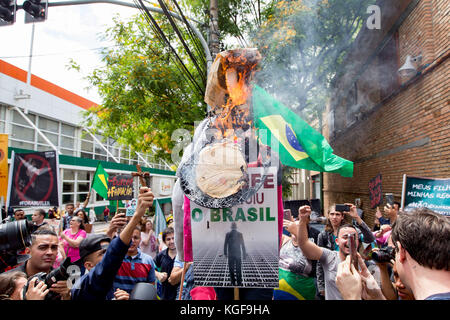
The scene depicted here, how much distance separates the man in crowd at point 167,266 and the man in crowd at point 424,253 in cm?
282

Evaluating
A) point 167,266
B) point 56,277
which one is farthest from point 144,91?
point 56,277

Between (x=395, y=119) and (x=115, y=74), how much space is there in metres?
8.18

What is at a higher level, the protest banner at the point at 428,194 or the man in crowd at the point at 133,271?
the protest banner at the point at 428,194

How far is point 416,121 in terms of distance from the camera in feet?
22.8

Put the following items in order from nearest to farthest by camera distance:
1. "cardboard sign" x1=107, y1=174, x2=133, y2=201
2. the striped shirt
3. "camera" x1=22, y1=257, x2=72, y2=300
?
"camera" x1=22, y1=257, x2=72, y2=300, the striped shirt, "cardboard sign" x1=107, y1=174, x2=133, y2=201

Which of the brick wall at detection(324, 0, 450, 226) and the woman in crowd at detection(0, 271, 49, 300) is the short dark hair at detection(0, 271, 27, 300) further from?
the brick wall at detection(324, 0, 450, 226)

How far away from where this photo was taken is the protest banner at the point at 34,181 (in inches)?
205

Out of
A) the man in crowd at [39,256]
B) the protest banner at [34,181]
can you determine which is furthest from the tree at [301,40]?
the man in crowd at [39,256]

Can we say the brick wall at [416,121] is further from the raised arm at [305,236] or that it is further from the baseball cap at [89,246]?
the baseball cap at [89,246]

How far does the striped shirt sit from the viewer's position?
3.23m

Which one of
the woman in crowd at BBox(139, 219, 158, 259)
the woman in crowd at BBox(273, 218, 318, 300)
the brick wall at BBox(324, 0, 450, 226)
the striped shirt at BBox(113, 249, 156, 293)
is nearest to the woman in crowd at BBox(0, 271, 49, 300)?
the striped shirt at BBox(113, 249, 156, 293)

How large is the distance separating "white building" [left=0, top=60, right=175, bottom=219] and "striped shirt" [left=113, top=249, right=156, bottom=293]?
1033 cm
